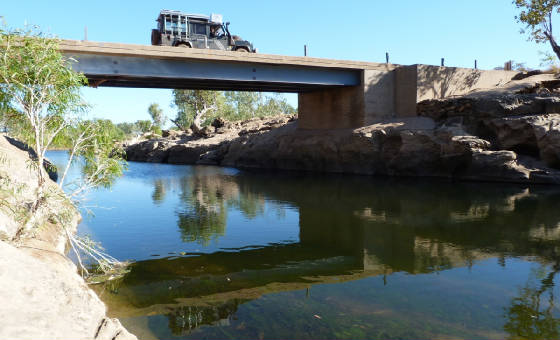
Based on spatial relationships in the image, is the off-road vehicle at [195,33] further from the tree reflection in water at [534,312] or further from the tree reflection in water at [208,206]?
the tree reflection in water at [534,312]

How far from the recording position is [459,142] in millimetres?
23203

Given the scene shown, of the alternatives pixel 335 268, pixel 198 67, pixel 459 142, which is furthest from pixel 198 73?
pixel 335 268

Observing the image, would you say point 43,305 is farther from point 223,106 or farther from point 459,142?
point 223,106

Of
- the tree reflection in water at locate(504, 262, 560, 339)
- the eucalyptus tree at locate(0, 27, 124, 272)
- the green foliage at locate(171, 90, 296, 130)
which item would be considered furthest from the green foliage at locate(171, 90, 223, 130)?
the tree reflection in water at locate(504, 262, 560, 339)

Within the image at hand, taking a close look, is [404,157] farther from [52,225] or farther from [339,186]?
[52,225]

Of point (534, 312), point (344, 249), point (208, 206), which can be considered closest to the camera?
point (534, 312)

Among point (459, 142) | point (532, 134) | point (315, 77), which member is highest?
point (315, 77)

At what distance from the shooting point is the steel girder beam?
860 inches

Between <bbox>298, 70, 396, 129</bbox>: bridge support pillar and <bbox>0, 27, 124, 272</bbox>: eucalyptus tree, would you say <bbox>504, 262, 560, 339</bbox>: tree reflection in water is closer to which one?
<bbox>0, 27, 124, 272</bbox>: eucalyptus tree

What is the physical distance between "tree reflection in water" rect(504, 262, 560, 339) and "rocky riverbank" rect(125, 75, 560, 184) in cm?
1640

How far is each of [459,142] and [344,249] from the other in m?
16.2

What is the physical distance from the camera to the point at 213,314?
19.7 feet

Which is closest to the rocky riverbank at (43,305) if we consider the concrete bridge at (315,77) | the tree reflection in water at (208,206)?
the tree reflection in water at (208,206)

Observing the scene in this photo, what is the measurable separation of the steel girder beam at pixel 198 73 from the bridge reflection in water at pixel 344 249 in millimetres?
7987
